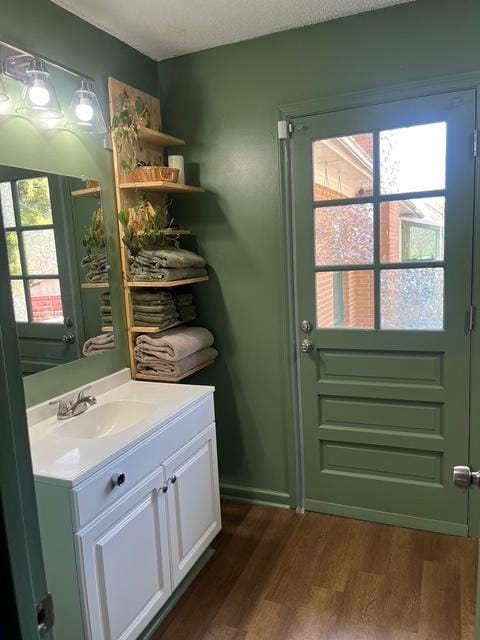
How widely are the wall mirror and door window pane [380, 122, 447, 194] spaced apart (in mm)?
1367

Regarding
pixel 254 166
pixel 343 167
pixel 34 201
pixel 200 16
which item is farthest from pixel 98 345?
pixel 200 16

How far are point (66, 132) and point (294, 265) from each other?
1239 mm

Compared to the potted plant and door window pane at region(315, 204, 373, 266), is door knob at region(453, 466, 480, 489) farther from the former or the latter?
the potted plant

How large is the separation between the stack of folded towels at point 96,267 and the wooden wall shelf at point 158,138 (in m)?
0.63

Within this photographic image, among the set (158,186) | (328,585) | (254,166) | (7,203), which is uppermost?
(254,166)

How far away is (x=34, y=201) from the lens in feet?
6.30

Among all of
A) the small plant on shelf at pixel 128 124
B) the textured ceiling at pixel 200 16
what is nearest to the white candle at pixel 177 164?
the small plant on shelf at pixel 128 124

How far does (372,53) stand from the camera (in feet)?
7.41

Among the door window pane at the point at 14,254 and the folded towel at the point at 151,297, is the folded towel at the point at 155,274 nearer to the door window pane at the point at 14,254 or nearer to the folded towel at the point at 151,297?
the folded towel at the point at 151,297

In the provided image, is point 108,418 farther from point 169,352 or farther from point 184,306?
→ point 184,306

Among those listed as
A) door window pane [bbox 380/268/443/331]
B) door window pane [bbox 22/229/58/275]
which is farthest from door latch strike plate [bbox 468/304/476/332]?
door window pane [bbox 22/229/58/275]

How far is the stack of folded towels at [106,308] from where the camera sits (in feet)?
7.54

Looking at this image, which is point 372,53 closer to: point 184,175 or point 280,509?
point 184,175

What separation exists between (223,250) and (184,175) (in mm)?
471
